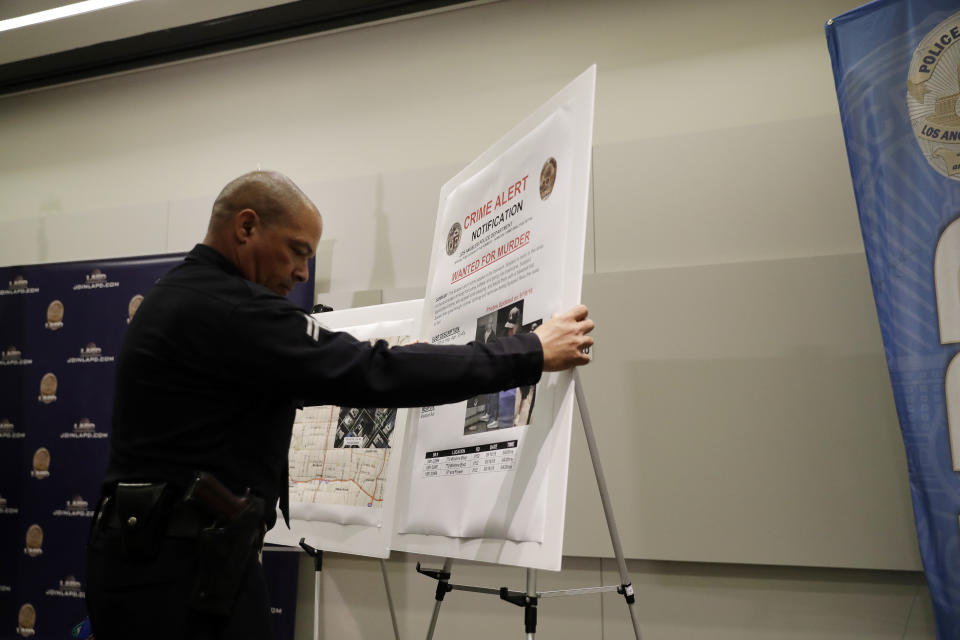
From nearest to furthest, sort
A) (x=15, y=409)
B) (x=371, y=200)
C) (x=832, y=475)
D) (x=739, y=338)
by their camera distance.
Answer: (x=832, y=475) < (x=739, y=338) < (x=371, y=200) < (x=15, y=409)

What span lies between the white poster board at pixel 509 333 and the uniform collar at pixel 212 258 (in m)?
0.66

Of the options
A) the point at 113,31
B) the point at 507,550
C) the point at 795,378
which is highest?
the point at 113,31

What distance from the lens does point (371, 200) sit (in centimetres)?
374

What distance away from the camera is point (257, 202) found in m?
1.65

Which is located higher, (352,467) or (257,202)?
(257,202)

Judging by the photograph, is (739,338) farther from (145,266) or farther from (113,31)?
(113,31)

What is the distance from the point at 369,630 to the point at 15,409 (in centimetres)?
241

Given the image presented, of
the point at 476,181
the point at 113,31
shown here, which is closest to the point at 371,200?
the point at 476,181

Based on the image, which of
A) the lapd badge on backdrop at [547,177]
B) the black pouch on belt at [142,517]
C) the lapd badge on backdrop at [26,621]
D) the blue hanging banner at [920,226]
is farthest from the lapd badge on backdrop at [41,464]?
the blue hanging banner at [920,226]

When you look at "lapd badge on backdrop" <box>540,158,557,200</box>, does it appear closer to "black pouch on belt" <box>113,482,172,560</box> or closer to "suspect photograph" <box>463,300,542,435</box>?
"suspect photograph" <box>463,300,542,435</box>

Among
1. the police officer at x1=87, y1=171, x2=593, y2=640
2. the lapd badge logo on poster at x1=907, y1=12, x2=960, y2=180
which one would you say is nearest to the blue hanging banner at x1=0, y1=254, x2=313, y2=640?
the police officer at x1=87, y1=171, x2=593, y2=640

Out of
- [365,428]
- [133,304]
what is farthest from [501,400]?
[133,304]

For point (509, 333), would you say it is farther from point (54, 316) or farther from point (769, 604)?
point (54, 316)

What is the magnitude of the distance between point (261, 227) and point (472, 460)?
0.77m
